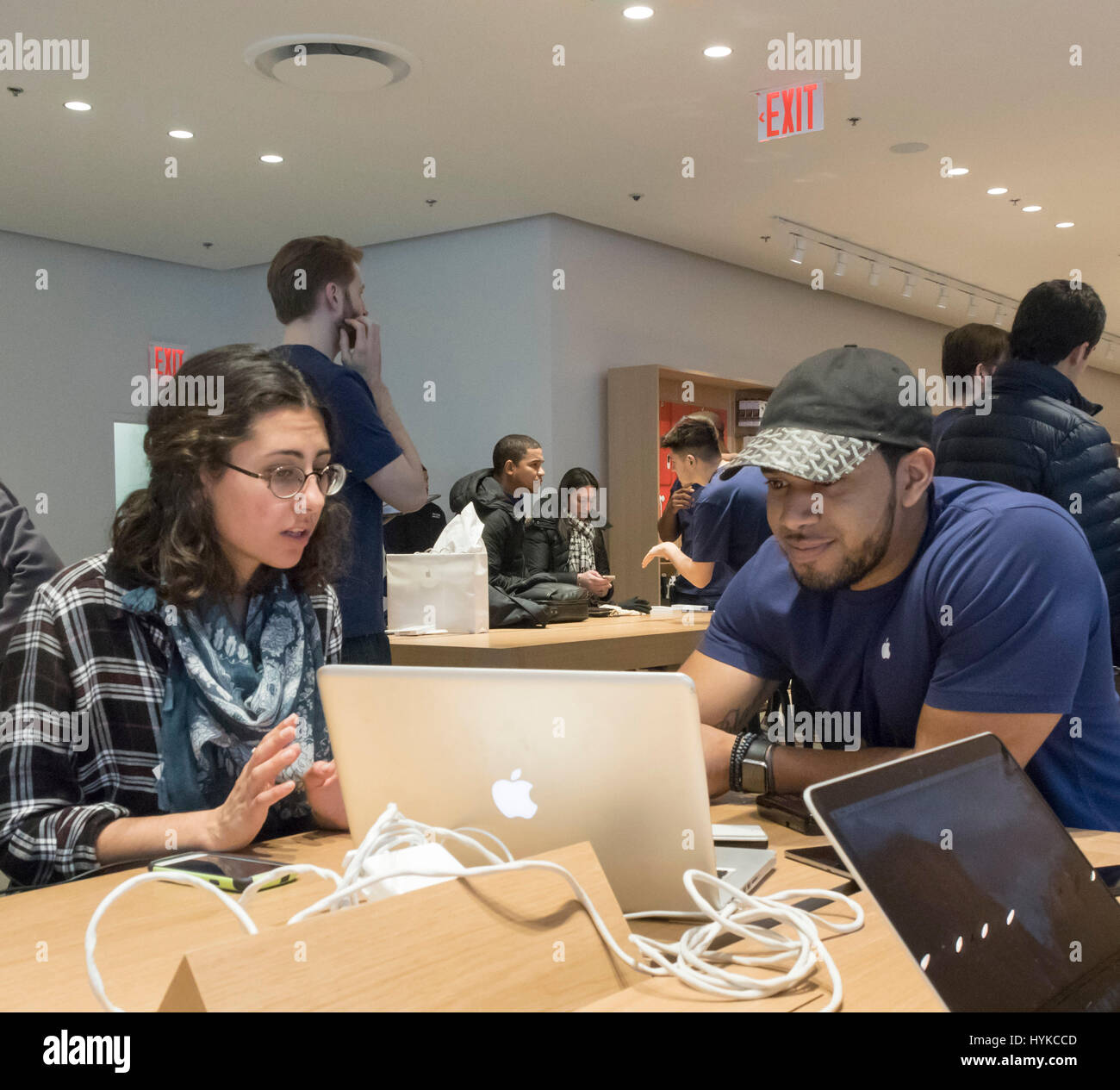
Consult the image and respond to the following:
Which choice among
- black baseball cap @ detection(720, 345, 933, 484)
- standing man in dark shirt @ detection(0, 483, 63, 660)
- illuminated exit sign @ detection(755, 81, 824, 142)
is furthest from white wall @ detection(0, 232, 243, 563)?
black baseball cap @ detection(720, 345, 933, 484)

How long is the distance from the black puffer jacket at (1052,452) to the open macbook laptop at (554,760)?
1.84m

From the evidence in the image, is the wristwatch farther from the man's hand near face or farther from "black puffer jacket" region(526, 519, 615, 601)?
"black puffer jacket" region(526, 519, 615, 601)

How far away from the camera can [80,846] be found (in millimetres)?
1387

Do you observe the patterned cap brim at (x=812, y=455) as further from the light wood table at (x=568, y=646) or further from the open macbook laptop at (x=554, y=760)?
the light wood table at (x=568, y=646)

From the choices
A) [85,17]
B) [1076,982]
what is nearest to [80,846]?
[1076,982]

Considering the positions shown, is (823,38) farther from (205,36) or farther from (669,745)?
(669,745)

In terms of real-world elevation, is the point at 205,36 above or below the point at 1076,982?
above

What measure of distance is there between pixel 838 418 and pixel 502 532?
3.14m

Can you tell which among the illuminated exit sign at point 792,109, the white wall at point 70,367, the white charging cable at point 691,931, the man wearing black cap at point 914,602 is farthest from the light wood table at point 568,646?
the white wall at point 70,367

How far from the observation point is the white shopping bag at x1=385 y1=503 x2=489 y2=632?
3.48m

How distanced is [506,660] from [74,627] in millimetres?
1812

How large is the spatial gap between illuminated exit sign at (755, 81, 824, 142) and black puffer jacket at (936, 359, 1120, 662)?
97.1 inches

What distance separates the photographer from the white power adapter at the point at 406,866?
3.06 feet

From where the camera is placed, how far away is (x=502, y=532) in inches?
182
